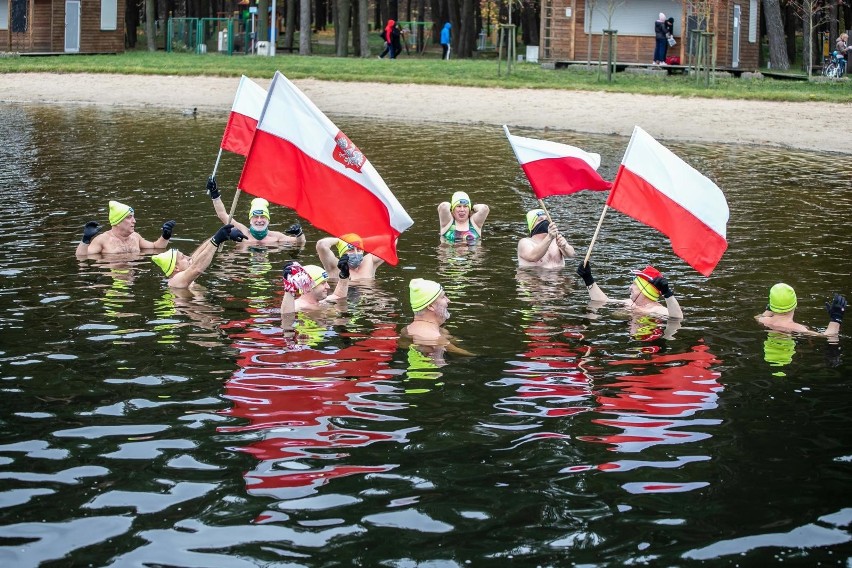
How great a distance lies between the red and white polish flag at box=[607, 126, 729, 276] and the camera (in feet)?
45.7

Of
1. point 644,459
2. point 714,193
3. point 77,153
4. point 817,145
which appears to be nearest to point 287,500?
point 644,459

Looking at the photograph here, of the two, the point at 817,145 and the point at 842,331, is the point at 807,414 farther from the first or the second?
the point at 817,145

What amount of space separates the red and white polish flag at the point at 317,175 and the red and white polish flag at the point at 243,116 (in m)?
4.16

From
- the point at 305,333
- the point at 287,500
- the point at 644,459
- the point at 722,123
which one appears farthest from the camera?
the point at 722,123

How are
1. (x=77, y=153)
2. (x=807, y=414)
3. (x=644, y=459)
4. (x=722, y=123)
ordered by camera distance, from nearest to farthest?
(x=644, y=459) < (x=807, y=414) < (x=77, y=153) < (x=722, y=123)

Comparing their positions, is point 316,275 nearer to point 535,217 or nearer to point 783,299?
point 535,217

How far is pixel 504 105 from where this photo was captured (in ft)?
128

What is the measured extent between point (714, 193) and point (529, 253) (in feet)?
13.3

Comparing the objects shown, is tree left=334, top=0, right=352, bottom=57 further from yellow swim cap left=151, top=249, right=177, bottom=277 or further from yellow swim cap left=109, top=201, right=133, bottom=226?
yellow swim cap left=151, top=249, right=177, bottom=277

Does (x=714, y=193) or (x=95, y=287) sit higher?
(x=714, y=193)

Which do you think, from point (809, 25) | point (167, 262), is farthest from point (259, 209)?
point (809, 25)

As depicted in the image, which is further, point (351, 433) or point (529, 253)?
point (529, 253)

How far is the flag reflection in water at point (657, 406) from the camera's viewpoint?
31.5 ft

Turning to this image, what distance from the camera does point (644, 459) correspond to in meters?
9.66
